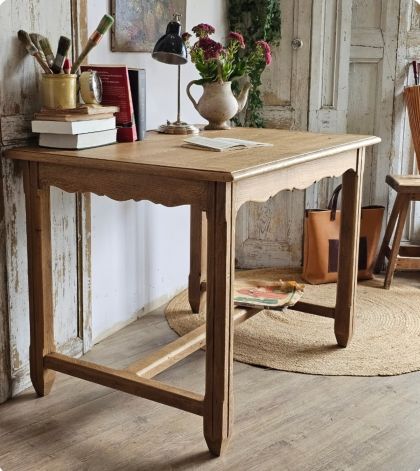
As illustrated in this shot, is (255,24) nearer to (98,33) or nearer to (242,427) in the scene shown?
(98,33)

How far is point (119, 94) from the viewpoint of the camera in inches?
99.3

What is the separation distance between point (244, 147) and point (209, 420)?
88 centimetres

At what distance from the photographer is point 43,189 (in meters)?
2.39

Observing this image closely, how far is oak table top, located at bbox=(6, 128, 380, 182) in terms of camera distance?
2041 millimetres

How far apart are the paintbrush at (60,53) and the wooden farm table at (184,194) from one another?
28 centimetres

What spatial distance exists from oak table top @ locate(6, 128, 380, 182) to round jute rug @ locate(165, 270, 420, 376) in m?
0.84

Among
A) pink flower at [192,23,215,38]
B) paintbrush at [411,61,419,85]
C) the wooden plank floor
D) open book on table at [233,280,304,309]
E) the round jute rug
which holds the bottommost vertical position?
the wooden plank floor

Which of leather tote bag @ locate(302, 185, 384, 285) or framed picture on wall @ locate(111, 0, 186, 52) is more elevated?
framed picture on wall @ locate(111, 0, 186, 52)

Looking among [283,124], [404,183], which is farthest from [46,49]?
[404,183]

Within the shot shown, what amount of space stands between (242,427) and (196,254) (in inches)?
42.7

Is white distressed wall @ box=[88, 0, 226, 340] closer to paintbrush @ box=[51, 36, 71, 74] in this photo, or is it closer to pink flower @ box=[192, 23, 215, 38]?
pink flower @ box=[192, 23, 215, 38]

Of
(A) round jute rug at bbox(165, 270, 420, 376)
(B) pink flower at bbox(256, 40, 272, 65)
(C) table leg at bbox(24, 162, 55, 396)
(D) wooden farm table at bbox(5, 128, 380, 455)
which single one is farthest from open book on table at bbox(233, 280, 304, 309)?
(B) pink flower at bbox(256, 40, 272, 65)

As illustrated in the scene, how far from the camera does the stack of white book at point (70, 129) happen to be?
2.29 meters

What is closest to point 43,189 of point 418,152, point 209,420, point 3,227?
point 3,227
